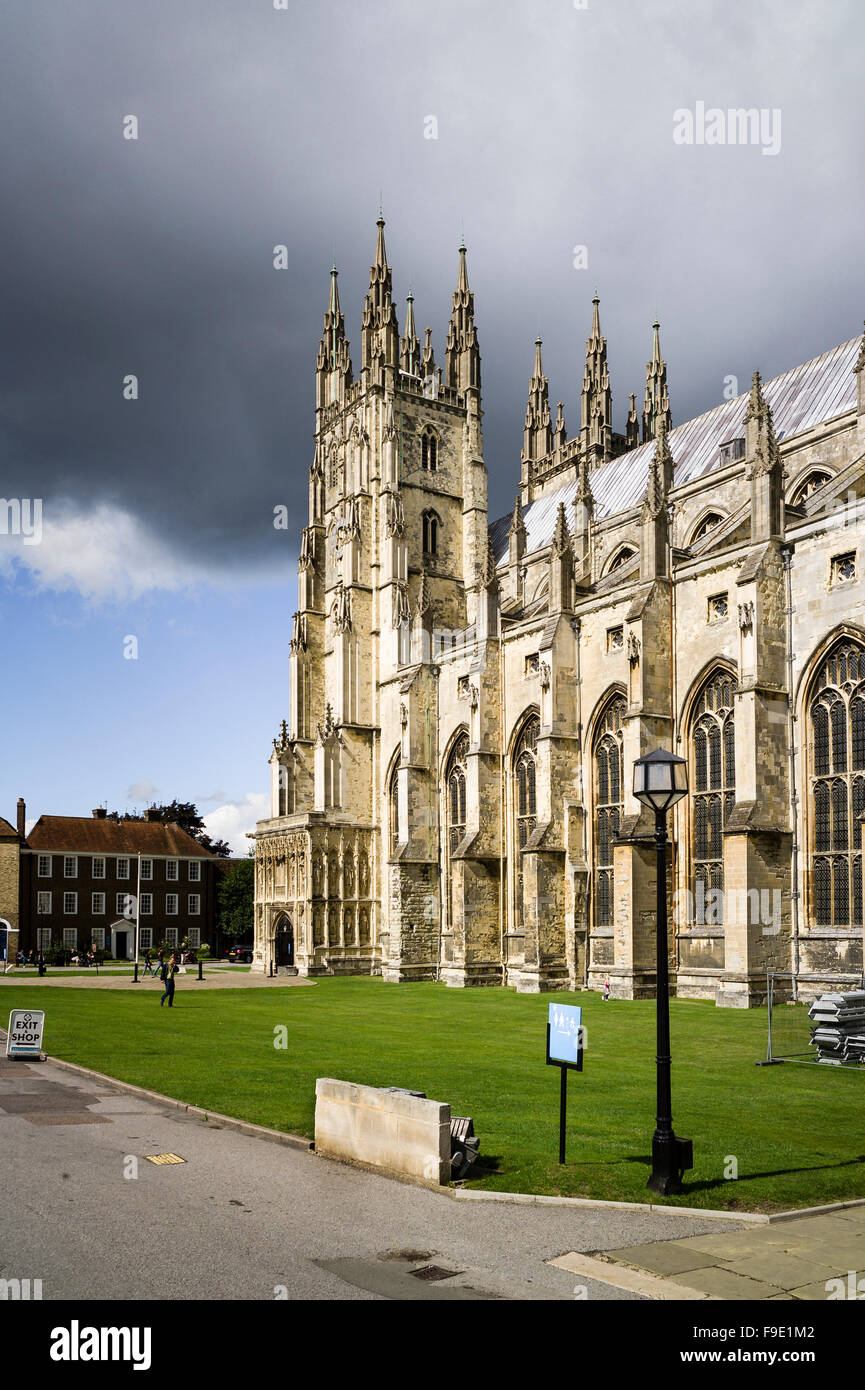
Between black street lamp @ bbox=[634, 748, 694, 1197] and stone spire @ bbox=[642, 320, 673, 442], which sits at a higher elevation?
stone spire @ bbox=[642, 320, 673, 442]

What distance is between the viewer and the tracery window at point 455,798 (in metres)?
45.4

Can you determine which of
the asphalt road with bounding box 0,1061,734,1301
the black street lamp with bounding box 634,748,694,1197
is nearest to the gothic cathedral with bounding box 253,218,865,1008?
the black street lamp with bounding box 634,748,694,1197

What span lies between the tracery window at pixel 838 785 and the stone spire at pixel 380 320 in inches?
1428

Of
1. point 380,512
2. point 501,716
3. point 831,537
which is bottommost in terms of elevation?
point 501,716

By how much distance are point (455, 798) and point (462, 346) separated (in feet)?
95.1

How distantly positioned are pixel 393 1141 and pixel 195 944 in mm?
68807

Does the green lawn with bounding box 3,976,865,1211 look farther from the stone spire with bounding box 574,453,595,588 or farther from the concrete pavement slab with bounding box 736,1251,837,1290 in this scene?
the stone spire with bounding box 574,453,595,588

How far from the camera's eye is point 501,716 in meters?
41.8

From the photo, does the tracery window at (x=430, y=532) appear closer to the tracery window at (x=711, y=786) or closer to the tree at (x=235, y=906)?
the tracery window at (x=711, y=786)

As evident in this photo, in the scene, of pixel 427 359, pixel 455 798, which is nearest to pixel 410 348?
pixel 427 359

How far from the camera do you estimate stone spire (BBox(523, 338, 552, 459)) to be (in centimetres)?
6700

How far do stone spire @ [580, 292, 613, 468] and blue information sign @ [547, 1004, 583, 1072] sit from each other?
170 feet
